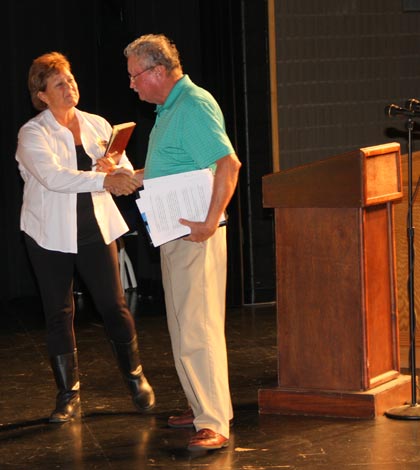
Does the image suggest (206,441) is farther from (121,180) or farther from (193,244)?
(121,180)

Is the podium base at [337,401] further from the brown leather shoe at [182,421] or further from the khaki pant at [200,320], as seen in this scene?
the khaki pant at [200,320]

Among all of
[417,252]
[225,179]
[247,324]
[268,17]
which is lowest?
[247,324]

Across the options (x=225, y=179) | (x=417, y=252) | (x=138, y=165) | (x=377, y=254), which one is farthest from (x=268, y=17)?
(x=225, y=179)

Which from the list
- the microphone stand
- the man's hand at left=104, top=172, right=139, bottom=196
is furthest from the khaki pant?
the microphone stand

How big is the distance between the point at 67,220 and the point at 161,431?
0.94m

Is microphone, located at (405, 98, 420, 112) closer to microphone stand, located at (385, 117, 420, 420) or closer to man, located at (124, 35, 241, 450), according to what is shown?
microphone stand, located at (385, 117, 420, 420)

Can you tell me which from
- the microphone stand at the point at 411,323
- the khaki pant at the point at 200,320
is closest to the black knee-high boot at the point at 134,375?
the khaki pant at the point at 200,320

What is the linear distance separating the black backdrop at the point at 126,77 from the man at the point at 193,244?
10.9ft

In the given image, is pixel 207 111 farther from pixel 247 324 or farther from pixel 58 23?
pixel 58 23

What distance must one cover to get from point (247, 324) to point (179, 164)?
2.94 m

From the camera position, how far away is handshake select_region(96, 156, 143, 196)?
436cm

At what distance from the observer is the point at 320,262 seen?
4.41 m

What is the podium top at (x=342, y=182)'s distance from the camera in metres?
4.26

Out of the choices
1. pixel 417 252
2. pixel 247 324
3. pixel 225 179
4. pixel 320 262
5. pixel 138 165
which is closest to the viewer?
pixel 225 179
